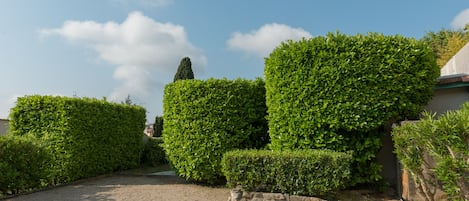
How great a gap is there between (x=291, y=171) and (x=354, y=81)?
220 cm

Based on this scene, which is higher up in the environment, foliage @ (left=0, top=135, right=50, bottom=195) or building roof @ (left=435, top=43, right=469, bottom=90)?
building roof @ (left=435, top=43, right=469, bottom=90)

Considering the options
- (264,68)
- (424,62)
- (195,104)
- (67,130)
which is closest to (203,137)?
(195,104)

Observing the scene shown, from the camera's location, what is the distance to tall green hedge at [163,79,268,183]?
7691 mm

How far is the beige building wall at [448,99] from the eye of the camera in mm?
7492

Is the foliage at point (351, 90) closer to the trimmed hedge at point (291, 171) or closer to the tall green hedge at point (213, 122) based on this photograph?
the trimmed hedge at point (291, 171)

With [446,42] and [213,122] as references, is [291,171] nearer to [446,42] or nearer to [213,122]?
[213,122]

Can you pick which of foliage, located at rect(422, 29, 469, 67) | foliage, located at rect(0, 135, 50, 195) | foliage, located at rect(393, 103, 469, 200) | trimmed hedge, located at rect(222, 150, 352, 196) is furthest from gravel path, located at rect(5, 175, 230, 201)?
foliage, located at rect(422, 29, 469, 67)

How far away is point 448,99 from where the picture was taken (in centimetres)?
755

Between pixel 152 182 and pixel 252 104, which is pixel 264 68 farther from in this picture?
pixel 152 182

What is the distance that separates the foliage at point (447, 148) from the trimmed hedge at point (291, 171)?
3.75 feet

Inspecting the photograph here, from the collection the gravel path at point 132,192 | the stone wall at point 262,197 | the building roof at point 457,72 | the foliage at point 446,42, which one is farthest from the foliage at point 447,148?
the foliage at point 446,42

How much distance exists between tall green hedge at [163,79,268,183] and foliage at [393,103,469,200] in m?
3.64

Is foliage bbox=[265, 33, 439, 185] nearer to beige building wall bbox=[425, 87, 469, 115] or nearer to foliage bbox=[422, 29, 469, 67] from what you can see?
beige building wall bbox=[425, 87, 469, 115]

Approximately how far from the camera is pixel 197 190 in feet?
24.9
